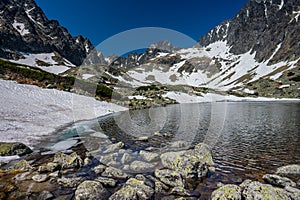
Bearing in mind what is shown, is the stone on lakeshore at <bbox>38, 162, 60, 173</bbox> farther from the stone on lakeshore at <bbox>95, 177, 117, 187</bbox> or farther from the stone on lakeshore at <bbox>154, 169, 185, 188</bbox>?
the stone on lakeshore at <bbox>154, 169, 185, 188</bbox>

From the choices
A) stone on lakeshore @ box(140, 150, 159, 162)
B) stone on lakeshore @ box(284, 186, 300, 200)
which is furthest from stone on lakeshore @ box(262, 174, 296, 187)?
stone on lakeshore @ box(140, 150, 159, 162)

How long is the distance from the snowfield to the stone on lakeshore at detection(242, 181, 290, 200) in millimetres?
15347

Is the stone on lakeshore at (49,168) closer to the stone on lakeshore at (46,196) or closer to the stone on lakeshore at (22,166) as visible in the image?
the stone on lakeshore at (22,166)

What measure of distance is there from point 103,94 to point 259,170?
4793 cm

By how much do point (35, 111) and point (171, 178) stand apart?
74.2ft

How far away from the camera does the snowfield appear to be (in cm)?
1617

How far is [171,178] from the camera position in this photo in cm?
857

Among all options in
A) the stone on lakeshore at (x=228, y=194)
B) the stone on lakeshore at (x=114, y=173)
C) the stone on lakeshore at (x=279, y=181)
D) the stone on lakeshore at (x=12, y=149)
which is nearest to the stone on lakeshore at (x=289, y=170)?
the stone on lakeshore at (x=279, y=181)

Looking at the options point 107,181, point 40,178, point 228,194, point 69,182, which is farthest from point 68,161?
point 228,194

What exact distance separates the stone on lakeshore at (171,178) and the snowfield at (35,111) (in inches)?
453

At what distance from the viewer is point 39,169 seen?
9.73 metres

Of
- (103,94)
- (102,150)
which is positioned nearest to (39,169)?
(102,150)

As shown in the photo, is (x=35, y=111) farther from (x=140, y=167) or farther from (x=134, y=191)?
(x=134, y=191)

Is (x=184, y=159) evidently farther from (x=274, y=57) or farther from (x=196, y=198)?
(x=274, y=57)
